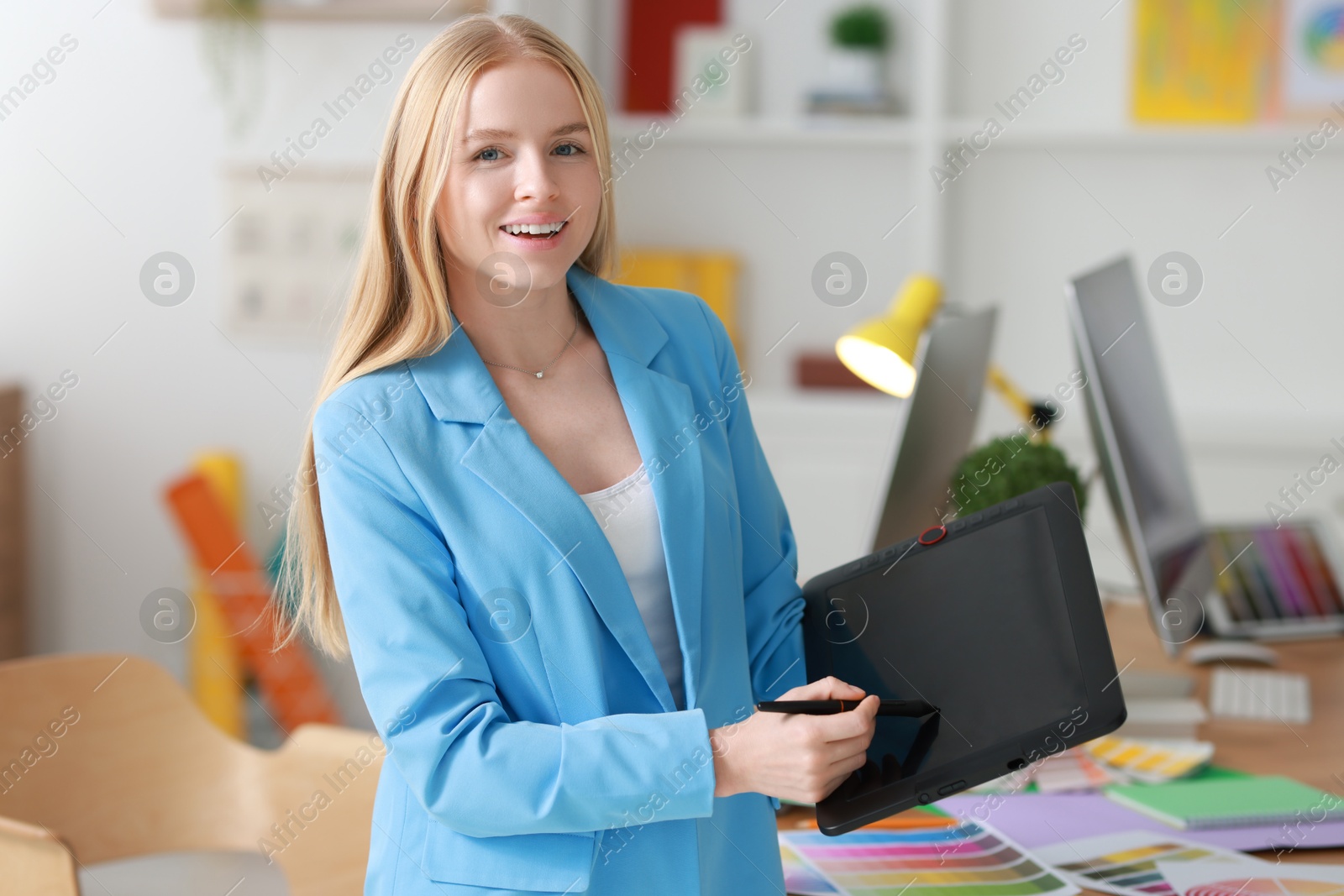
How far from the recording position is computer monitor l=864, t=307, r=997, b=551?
148 centimetres

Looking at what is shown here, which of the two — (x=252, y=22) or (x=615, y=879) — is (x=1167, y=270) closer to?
(x=252, y=22)

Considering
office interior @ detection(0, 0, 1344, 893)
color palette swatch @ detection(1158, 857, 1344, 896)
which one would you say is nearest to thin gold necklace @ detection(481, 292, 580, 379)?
color palette swatch @ detection(1158, 857, 1344, 896)

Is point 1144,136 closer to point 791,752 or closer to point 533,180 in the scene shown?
point 533,180

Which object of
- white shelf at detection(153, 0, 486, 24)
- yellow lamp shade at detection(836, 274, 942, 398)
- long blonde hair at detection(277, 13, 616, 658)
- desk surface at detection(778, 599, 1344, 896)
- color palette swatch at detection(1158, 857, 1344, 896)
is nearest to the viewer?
long blonde hair at detection(277, 13, 616, 658)

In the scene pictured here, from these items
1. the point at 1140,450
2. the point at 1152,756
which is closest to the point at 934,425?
the point at 1140,450

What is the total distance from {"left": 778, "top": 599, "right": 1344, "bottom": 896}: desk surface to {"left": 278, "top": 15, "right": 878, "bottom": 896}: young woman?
37 cm

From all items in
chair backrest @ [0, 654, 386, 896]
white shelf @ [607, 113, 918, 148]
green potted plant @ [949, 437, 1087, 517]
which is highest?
white shelf @ [607, 113, 918, 148]

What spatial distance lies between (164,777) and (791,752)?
103cm

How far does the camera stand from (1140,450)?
1.73 meters

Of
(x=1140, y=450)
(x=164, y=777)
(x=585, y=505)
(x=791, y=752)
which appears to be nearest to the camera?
(x=791, y=752)

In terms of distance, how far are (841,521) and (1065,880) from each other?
211cm

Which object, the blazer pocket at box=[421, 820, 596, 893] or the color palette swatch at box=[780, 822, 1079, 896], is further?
the color palette swatch at box=[780, 822, 1079, 896]

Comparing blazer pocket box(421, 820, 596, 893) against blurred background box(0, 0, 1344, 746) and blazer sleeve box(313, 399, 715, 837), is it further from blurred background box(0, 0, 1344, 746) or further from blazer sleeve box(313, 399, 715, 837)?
blurred background box(0, 0, 1344, 746)

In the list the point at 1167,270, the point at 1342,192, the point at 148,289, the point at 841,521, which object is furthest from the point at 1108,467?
the point at 148,289
